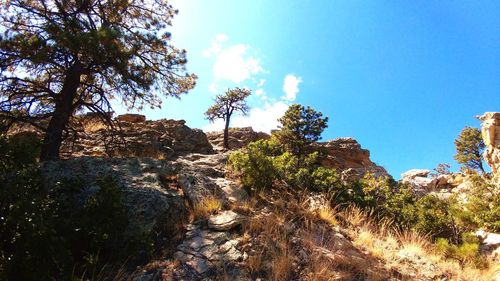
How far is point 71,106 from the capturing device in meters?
8.97

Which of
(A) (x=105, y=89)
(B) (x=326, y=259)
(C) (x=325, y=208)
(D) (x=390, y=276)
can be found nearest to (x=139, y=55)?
(A) (x=105, y=89)

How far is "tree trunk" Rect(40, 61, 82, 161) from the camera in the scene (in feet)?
27.2

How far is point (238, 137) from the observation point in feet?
98.8

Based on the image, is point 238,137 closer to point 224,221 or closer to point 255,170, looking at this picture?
point 255,170

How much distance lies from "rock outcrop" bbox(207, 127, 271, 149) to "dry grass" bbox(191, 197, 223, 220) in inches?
831

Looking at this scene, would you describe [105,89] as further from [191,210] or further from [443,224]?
[443,224]

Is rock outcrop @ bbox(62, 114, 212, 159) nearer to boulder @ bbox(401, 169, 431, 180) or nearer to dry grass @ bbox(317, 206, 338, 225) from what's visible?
dry grass @ bbox(317, 206, 338, 225)

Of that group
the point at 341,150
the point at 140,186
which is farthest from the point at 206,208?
the point at 341,150

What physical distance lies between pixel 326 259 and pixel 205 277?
204 centimetres

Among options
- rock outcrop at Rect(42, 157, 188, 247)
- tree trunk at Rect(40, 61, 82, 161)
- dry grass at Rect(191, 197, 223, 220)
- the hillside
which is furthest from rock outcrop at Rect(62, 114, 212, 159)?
dry grass at Rect(191, 197, 223, 220)

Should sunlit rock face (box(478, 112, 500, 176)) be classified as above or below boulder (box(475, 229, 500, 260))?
above

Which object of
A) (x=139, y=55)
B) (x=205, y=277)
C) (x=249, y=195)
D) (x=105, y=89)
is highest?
(x=139, y=55)

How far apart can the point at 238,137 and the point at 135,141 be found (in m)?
17.8

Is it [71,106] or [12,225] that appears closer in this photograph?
[12,225]
